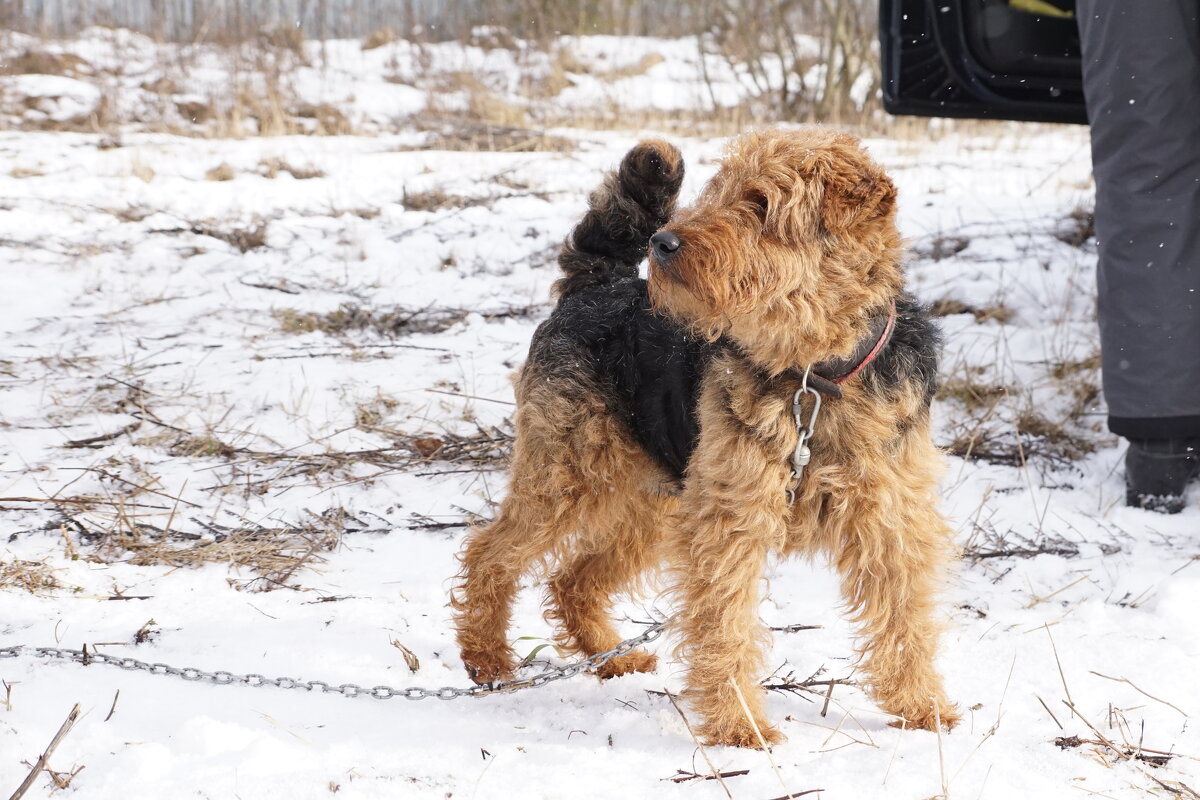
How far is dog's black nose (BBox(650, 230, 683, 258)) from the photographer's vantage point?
2383 mm

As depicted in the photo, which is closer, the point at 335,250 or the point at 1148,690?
the point at 1148,690

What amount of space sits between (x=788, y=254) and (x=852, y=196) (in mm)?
226

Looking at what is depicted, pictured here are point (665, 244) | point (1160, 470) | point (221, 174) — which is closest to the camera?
point (665, 244)

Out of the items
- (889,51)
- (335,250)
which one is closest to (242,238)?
(335,250)

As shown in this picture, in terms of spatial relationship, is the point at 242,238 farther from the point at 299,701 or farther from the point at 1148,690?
the point at 1148,690

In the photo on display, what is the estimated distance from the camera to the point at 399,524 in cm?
410

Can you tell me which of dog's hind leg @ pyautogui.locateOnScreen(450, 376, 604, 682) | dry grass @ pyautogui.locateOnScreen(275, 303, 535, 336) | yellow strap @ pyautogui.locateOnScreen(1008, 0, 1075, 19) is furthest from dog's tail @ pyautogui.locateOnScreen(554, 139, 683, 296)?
yellow strap @ pyautogui.locateOnScreen(1008, 0, 1075, 19)

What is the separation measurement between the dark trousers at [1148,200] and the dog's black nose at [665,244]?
2.62 m

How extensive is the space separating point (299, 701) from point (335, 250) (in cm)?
535

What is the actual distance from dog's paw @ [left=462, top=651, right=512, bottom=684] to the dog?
2.21 feet

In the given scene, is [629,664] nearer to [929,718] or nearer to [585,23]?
[929,718]

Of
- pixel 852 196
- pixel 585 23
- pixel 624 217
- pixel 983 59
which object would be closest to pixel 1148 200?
pixel 983 59

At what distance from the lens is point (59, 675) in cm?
271

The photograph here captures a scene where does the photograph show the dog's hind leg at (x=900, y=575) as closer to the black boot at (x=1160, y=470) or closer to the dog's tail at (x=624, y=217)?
the dog's tail at (x=624, y=217)
